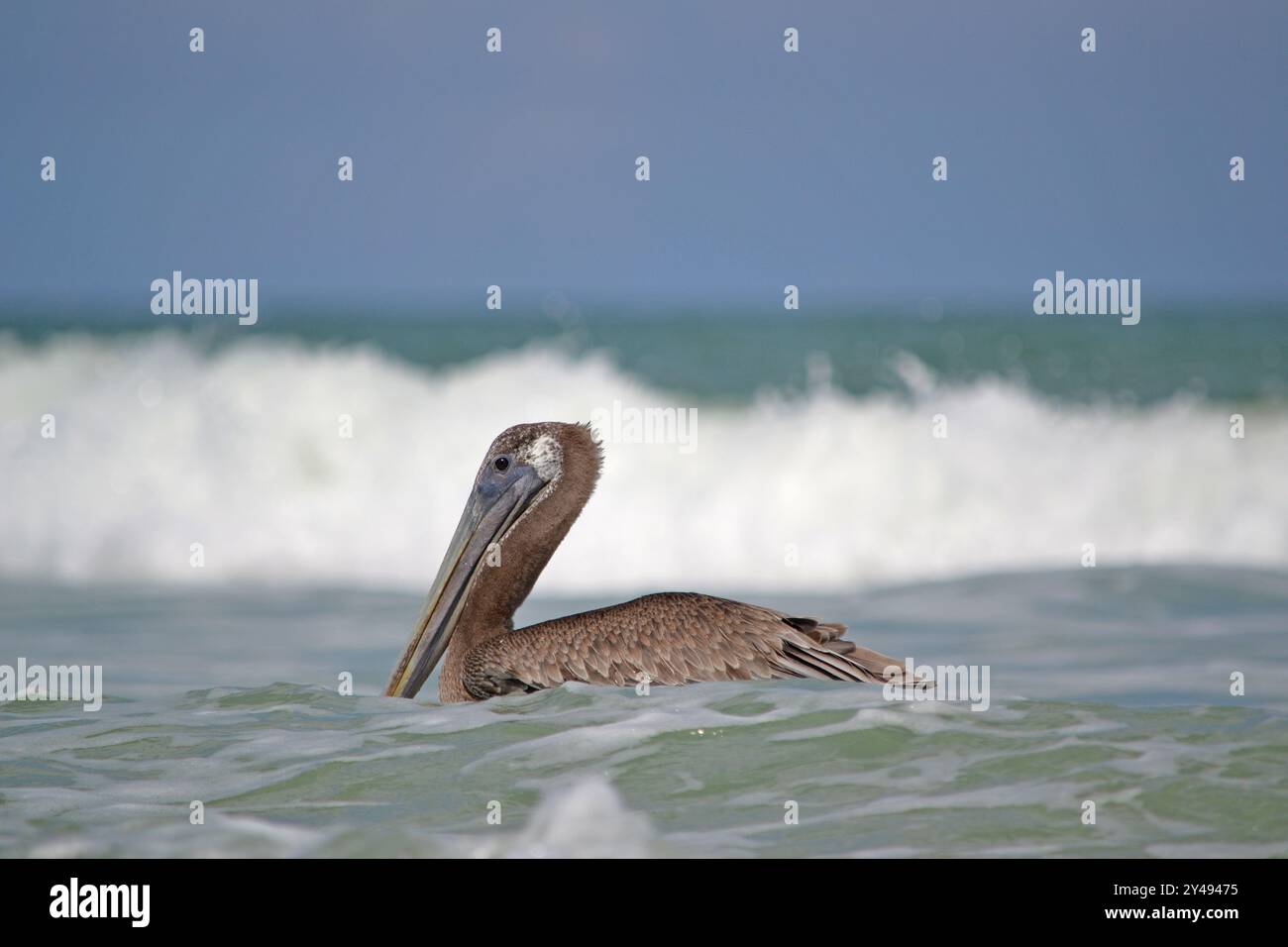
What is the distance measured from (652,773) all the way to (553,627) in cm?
130

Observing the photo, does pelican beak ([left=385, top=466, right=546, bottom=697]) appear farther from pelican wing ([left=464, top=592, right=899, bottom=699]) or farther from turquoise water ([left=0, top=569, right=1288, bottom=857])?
pelican wing ([left=464, top=592, right=899, bottom=699])

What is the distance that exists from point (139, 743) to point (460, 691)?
4.15 feet

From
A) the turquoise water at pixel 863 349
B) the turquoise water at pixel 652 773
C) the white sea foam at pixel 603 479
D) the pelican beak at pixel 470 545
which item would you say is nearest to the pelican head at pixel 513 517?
the pelican beak at pixel 470 545

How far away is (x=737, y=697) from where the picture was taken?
5746 millimetres

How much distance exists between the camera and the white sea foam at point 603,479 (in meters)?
13.8

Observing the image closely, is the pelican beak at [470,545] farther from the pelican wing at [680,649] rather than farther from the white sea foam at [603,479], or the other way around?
the white sea foam at [603,479]

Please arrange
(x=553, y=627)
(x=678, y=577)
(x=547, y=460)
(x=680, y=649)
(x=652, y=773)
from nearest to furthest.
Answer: (x=652, y=773) < (x=680, y=649) < (x=553, y=627) < (x=547, y=460) < (x=678, y=577)

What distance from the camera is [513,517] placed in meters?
6.90

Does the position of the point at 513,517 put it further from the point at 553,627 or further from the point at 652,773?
the point at 652,773

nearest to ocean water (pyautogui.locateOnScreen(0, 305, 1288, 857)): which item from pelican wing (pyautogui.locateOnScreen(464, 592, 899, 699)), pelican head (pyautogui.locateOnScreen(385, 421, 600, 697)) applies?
pelican wing (pyautogui.locateOnScreen(464, 592, 899, 699))

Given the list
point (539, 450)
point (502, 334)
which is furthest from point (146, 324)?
point (539, 450)

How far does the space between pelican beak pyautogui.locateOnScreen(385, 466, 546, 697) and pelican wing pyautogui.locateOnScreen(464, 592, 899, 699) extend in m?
0.62

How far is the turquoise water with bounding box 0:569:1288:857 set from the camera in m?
4.43

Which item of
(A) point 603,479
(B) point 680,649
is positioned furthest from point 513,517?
(A) point 603,479
